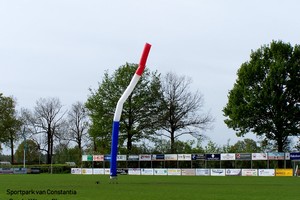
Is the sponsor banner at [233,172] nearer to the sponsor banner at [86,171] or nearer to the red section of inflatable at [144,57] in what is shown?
the sponsor banner at [86,171]

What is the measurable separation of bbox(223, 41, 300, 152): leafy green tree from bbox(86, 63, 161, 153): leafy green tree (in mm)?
18746

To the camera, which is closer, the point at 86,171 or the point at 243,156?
the point at 243,156

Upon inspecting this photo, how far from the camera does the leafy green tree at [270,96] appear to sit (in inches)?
2628

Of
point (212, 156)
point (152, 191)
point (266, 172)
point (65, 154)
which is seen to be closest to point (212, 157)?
point (212, 156)

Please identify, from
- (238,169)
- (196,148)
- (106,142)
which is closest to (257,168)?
(238,169)

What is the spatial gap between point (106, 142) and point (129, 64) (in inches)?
556

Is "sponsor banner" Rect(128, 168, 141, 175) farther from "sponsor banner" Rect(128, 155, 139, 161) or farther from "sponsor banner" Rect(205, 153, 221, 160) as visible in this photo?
"sponsor banner" Rect(205, 153, 221, 160)

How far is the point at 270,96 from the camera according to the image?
66.4 meters

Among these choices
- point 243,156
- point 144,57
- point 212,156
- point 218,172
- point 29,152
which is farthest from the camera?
point 29,152

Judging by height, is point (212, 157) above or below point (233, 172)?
above

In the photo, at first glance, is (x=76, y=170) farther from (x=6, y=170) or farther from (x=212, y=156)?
(x=212, y=156)

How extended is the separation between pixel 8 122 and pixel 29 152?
13850 millimetres

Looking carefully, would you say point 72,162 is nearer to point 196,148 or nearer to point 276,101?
point 196,148

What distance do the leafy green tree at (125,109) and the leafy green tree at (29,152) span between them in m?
32.3
